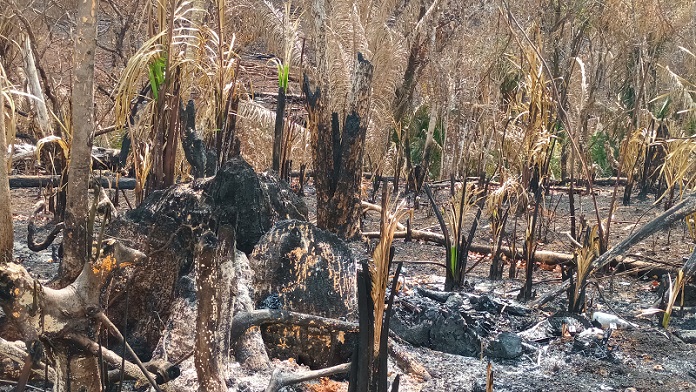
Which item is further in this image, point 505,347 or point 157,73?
point 157,73

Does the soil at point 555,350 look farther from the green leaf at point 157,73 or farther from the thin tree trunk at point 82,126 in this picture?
the green leaf at point 157,73

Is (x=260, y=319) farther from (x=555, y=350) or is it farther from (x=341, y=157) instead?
(x=341, y=157)

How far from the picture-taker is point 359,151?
6.28 meters

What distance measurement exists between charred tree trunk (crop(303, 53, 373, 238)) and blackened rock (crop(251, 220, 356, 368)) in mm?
2389

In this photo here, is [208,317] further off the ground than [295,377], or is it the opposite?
[208,317]

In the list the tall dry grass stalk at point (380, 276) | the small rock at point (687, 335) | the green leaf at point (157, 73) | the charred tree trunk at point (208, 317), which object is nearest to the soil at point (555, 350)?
the small rock at point (687, 335)

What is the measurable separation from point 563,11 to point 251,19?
4742mm

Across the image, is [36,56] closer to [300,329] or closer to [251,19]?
[300,329]

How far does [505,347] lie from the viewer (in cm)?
390

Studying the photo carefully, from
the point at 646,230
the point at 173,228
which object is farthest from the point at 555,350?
the point at 173,228


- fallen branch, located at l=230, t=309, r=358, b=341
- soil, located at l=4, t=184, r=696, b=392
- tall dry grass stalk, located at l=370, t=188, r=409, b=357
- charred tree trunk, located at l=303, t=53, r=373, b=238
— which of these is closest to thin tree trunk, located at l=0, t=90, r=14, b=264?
soil, located at l=4, t=184, r=696, b=392

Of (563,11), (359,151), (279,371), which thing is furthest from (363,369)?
(563,11)

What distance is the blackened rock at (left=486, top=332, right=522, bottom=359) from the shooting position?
388 cm

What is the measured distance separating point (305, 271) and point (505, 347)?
3.44ft
